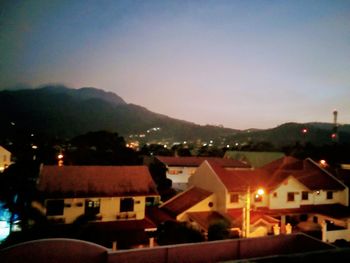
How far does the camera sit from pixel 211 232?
20812 millimetres

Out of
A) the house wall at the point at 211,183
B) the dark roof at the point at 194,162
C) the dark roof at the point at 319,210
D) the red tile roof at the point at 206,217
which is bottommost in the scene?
the red tile roof at the point at 206,217

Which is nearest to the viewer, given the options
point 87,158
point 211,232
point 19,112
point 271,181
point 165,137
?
point 211,232

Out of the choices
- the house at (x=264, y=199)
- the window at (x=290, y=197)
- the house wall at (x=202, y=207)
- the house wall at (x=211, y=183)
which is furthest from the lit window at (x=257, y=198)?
the house wall at (x=202, y=207)

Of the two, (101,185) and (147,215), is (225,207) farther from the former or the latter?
(101,185)

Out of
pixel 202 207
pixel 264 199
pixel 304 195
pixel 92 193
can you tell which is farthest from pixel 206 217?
pixel 304 195

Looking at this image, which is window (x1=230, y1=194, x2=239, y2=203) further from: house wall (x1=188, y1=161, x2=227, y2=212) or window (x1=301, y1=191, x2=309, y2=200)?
window (x1=301, y1=191, x2=309, y2=200)

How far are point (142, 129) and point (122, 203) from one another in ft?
582

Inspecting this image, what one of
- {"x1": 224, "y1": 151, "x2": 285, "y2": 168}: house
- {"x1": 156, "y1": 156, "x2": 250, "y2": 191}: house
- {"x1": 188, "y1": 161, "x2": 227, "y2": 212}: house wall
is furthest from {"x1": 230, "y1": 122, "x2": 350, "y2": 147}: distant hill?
{"x1": 188, "y1": 161, "x2": 227, "y2": 212}: house wall

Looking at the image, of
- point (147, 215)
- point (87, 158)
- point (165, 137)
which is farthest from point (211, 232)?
point (165, 137)

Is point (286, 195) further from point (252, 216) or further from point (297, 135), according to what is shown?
point (297, 135)

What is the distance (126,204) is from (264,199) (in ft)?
44.7

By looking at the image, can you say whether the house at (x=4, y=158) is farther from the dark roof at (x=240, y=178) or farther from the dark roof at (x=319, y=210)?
the dark roof at (x=319, y=210)

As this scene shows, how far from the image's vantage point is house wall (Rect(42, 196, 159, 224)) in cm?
2038

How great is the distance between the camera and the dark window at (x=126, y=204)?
71.1 ft
